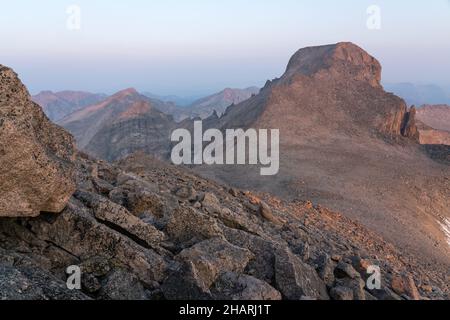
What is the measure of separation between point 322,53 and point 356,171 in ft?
133

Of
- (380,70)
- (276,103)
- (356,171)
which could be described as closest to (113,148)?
(276,103)

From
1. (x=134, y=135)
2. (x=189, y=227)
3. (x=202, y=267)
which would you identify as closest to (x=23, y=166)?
(x=202, y=267)

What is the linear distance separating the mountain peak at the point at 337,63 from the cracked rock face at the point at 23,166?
58869 mm

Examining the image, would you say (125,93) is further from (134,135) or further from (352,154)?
(352,154)

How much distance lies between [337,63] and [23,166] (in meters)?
65.0

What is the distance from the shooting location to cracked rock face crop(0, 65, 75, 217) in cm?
648

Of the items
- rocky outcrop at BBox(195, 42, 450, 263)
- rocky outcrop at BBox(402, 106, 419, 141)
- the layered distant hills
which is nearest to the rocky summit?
the layered distant hills

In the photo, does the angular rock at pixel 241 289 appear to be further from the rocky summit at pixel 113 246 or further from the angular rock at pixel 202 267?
the angular rock at pixel 202 267

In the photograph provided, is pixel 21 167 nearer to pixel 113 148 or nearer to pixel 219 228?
pixel 219 228

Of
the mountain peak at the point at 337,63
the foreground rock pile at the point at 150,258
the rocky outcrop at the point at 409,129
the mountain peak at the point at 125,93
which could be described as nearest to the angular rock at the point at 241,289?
the foreground rock pile at the point at 150,258

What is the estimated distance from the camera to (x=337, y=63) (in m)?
66.7

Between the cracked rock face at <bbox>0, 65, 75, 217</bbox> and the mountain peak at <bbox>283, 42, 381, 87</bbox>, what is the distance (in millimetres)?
58869

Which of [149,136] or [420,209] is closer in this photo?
[420,209]
